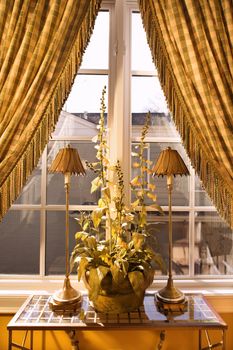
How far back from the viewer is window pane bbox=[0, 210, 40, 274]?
222 cm

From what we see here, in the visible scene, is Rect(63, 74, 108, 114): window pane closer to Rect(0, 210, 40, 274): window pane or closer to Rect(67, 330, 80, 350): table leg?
Rect(0, 210, 40, 274): window pane

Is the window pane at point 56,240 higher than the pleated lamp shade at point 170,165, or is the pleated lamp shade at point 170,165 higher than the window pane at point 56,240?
the pleated lamp shade at point 170,165

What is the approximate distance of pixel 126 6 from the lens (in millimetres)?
2129

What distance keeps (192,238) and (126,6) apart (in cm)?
136

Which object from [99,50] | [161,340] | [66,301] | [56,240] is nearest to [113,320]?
[66,301]

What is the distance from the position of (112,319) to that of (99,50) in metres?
1.45

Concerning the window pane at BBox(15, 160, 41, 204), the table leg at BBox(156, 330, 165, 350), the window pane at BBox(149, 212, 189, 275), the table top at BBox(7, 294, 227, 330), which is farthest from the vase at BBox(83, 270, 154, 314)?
the window pane at BBox(15, 160, 41, 204)

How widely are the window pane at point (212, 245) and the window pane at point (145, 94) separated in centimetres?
69

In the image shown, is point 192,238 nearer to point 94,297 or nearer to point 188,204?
point 188,204

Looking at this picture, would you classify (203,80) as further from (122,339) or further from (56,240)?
(122,339)

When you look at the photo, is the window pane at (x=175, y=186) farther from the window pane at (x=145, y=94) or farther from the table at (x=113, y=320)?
the table at (x=113, y=320)

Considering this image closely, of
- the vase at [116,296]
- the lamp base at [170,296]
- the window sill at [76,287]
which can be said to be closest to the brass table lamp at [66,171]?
the vase at [116,296]

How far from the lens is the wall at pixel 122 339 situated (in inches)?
77.4

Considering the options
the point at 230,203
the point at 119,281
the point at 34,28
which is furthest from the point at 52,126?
the point at 230,203
